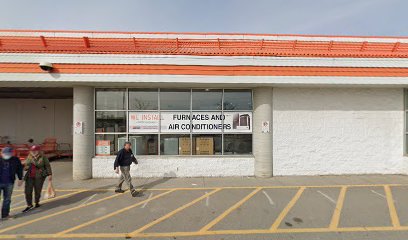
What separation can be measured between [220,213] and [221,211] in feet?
0.39

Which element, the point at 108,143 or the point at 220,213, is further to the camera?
the point at 108,143

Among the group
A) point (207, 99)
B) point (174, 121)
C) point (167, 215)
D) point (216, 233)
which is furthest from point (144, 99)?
point (216, 233)

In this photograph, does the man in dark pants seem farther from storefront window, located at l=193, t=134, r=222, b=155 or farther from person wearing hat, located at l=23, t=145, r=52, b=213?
storefront window, located at l=193, t=134, r=222, b=155

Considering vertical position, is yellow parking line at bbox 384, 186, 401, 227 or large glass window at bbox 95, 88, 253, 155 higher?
large glass window at bbox 95, 88, 253, 155

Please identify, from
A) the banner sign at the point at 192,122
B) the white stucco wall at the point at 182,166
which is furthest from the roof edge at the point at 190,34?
the white stucco wall at the point at 182,166

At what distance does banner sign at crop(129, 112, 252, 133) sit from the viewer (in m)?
8.66

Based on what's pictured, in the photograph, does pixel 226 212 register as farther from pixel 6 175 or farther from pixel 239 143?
pixel 6 175

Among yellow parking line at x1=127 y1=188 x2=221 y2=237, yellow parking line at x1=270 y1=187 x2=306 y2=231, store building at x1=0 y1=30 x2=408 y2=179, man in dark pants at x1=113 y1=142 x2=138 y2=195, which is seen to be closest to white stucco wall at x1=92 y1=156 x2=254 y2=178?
store building at x1=0 y1=30 x2=408 y2=179

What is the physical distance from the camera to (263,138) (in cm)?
850

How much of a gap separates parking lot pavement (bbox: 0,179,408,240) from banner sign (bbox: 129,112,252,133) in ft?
7.59

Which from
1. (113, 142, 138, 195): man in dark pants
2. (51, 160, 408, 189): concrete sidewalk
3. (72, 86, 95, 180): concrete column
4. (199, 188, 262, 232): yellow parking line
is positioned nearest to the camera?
(199, 188, 262, 232): yellow parking line

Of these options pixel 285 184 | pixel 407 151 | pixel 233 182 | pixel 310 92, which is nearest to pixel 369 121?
pixel 407 151

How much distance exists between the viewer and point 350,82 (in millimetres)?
8156

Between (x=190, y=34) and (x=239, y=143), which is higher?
(x=190, y=34)
